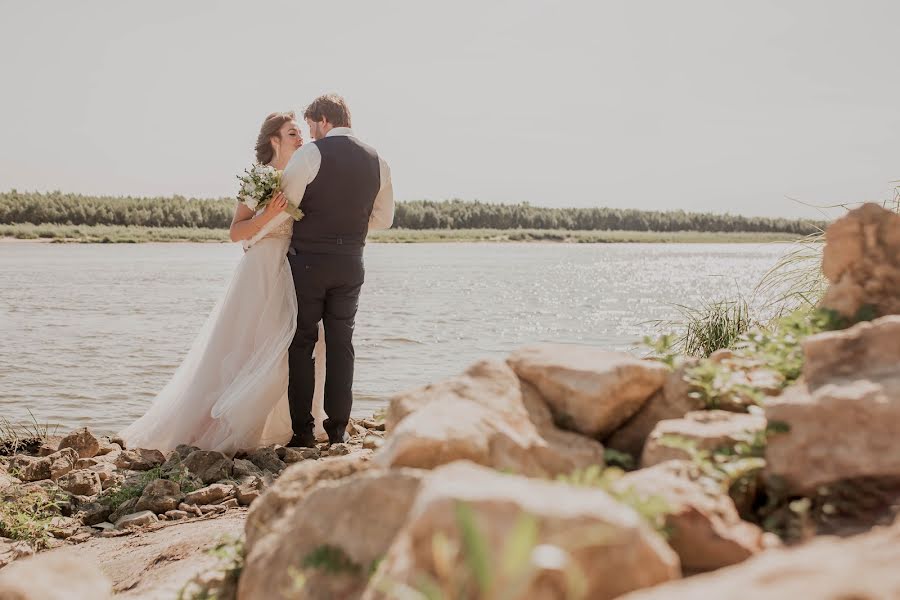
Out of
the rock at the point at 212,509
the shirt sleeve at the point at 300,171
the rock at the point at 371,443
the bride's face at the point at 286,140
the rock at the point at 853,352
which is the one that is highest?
the bride's face at the point at 286,140

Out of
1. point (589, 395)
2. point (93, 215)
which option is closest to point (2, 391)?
point (589, 395)

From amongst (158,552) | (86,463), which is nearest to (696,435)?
(158,552)

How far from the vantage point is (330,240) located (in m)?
6.86

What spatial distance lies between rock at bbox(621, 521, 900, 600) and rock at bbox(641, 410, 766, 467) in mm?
1107

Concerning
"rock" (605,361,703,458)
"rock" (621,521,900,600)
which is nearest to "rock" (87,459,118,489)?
"rock" (605,361,703,458)

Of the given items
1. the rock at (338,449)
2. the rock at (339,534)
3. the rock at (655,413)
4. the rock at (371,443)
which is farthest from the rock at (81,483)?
the rock at (655,413)

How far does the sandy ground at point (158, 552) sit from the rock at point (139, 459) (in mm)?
1253

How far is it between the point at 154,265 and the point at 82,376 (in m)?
20.3

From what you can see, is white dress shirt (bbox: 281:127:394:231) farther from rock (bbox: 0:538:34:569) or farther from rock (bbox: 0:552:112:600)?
rock (bbox: 0:552:112:600)

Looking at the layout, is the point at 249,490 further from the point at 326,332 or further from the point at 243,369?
the point at 326,332

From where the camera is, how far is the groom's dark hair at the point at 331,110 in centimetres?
675

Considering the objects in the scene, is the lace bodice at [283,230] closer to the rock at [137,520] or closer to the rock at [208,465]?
the rock at [208,465]

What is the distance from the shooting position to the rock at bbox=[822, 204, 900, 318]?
11.8ft

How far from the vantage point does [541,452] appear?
3020mm
